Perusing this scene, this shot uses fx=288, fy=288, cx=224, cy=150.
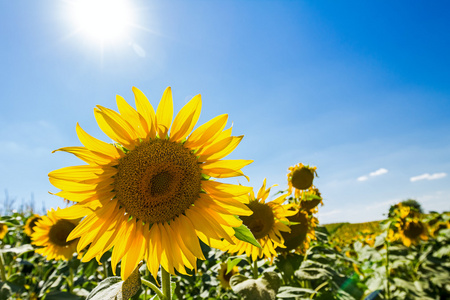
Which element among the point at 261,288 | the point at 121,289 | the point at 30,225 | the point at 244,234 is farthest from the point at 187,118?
the point at 30,225

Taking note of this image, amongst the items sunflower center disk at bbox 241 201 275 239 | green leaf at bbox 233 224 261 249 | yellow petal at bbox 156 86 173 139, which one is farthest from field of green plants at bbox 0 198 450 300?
yellow petal at bbox 156 86 173 139

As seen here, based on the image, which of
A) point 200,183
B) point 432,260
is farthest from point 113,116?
point 432,260

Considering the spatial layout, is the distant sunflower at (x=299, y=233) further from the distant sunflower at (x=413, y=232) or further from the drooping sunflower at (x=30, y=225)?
the drooping sunflower at (x=30, y=225)

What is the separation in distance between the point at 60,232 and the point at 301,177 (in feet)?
12.0

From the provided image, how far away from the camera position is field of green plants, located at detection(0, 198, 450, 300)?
7.02 ft

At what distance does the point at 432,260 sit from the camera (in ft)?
17.9

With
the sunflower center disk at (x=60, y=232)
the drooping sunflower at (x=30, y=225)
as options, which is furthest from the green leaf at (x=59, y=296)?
the drooping sunflower at (x=30, y=225)

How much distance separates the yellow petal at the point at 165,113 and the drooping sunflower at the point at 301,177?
11.3 ft

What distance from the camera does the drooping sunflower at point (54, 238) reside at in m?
3.96

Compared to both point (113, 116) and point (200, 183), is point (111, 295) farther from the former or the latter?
point (113, 116)

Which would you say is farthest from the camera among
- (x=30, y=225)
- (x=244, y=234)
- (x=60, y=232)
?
(x=30, y=225)

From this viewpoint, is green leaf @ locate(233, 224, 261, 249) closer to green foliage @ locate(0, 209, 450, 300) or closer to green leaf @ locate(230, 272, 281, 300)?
green foliage @ locate(0, 209, 450, 300)

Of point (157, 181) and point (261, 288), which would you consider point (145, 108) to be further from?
point (261, 288)

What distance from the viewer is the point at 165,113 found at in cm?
154
